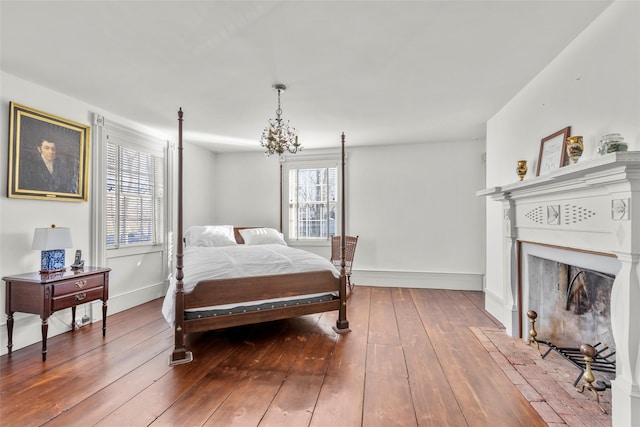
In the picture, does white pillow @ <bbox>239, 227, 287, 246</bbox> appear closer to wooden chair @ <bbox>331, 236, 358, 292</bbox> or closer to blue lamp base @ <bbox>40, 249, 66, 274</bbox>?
wooden chair @ <bbox>331, 236, 358, 292</bbox>

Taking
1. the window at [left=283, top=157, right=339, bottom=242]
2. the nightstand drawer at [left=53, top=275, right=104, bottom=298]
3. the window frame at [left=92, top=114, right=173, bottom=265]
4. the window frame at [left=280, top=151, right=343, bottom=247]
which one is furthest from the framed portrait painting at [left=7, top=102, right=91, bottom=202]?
the window at [left=283, top=157, right=339, bottom=242]

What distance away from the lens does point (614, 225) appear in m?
1.71

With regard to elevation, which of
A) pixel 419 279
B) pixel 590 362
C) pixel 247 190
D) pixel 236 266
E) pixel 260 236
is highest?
pixel 247 190

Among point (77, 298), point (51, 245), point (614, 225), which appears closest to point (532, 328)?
point (614, 225)

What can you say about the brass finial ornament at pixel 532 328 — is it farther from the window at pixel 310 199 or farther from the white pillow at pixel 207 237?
the white pillow at pixel 207 237

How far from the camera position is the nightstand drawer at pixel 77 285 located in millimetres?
2709

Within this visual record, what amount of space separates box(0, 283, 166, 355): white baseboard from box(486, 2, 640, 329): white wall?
176 inches

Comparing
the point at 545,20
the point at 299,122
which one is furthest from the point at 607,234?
the point at 299,122

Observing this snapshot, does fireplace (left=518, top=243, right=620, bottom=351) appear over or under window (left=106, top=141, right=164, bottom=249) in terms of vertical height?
under

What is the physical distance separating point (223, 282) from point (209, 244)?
6.69 feet

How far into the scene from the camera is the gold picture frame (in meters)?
2.38

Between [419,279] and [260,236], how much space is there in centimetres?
274

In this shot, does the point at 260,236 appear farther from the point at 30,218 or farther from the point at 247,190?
the point at 30,218

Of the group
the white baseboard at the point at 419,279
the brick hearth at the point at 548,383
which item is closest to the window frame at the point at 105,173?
the white baseboard at the point at 419,279
